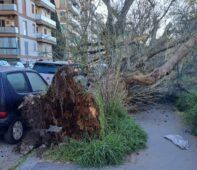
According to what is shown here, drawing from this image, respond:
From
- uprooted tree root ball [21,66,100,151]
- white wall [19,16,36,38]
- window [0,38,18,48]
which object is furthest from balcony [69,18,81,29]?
white wall [19,16,36,38]

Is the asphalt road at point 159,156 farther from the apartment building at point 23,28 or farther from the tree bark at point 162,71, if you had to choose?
the apartment building at point 23,28

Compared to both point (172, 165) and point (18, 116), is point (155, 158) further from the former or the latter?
point (18, 116)

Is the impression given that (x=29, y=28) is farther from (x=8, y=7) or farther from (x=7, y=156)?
(x=7, y=156)

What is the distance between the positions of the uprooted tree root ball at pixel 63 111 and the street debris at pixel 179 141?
1.80 m

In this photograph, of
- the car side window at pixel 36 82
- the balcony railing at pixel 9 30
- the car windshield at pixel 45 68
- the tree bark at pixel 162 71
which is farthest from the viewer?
the balcony railing at pixel 9 30

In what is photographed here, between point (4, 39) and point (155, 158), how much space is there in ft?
138

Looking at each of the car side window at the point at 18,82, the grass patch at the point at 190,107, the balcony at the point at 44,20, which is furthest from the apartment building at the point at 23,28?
the car side window at the point at 18,82

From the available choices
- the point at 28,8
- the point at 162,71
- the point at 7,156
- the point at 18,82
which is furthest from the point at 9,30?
the point at 7,156

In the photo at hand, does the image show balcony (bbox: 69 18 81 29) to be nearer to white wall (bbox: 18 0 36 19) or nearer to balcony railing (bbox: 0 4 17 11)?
balcony railing (bbox: 0 4 17 11)

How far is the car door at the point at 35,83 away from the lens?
8188 mm

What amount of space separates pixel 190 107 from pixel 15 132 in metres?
4.77

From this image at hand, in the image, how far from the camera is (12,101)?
713 centimetres

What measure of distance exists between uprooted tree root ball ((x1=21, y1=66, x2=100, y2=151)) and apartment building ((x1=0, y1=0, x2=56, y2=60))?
3358 centimetres

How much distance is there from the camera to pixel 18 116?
24.0 ft
